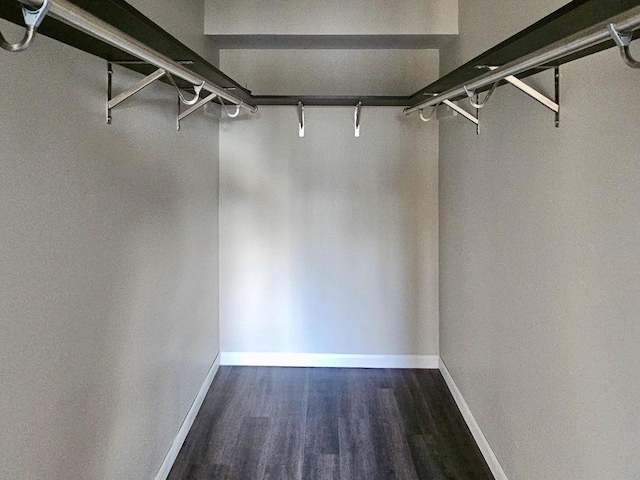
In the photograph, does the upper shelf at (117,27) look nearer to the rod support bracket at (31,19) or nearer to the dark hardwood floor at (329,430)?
the rod support bracket at (31,19)

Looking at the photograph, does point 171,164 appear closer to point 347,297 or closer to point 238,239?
point 238,239

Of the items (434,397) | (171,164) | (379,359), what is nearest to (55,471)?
(171,164)

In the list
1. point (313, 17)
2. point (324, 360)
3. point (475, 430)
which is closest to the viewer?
point (475, 430)

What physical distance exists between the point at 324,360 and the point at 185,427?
1186 millimetres

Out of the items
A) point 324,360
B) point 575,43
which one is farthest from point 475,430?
point 575,43

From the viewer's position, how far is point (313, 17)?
121 inches

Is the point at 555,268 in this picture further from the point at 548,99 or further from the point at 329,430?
the point at 329,430

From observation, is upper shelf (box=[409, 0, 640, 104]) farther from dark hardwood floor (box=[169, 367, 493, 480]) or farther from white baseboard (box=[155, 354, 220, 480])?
white baseboard (box=[155, 354, 220, 480])

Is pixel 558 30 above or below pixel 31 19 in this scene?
above

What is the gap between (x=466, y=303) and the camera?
9.23 feet

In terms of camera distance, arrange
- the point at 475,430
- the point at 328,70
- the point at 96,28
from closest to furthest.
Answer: the point at 96,28, the point at 475,430, the point at 328,70

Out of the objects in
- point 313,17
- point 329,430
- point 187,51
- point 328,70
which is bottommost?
point 329,430

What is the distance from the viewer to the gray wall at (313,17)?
10.1 ft

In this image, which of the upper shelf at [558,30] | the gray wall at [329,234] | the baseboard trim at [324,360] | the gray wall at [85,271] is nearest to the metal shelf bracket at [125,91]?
the gray wall at [85,271]
